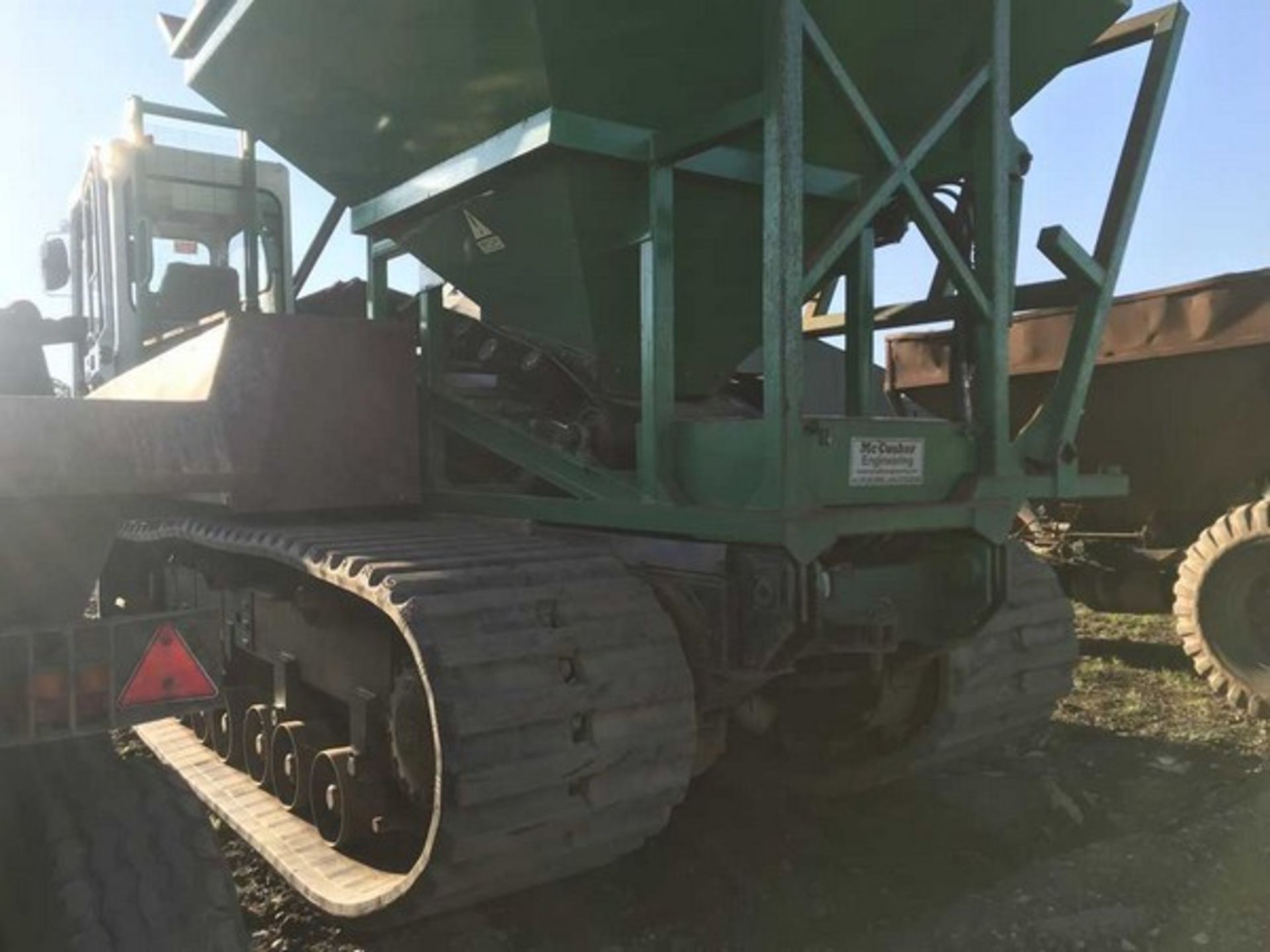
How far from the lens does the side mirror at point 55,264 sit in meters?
5.50

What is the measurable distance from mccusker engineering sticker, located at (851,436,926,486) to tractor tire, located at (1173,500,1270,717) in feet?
12.4

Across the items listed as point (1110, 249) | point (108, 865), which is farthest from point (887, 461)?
point (108, 865)

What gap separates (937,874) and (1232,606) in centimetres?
334

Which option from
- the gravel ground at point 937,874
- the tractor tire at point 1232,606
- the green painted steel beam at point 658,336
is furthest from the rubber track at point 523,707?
the tractor tire at point 1232,606

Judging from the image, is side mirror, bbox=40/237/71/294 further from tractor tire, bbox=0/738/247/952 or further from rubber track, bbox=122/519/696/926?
tractor tire, bbox=0/738/247/952

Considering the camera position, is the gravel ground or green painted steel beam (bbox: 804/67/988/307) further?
the gravel ground

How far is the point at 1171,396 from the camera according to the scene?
6652 millimetres

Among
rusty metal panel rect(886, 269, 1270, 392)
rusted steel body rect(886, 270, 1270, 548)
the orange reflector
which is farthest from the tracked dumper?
rusty metal panel rect(886, 269, 1270, 392)

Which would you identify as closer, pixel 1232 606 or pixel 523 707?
pixel 523 707

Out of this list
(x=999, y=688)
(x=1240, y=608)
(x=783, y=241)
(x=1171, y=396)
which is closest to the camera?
(x=783, y=241)

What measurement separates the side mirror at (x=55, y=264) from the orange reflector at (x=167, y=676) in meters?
4.33

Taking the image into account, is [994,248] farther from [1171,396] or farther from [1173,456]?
[1173,456]

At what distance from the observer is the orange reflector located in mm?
1897

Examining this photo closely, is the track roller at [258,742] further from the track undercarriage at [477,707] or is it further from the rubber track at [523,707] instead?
the rubber track at [523,707]
